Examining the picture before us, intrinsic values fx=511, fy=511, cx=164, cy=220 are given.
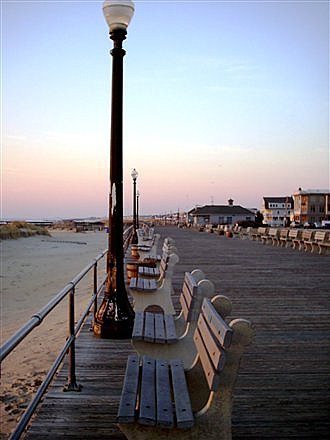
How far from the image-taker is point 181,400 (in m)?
2.75

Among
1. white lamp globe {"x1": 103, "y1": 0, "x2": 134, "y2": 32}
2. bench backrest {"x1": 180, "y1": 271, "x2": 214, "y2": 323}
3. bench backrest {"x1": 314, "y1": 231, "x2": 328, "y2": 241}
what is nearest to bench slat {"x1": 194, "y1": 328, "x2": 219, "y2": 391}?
bench backrest {"x1": 180, "y1": 271, "x2": 214, "y2": 323}

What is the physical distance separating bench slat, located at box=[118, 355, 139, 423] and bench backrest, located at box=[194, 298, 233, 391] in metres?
0.42

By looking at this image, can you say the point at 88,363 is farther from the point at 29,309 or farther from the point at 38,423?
the point at 29,309

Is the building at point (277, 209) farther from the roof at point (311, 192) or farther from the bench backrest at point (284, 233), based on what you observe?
the bench backrest at point (284, 233)

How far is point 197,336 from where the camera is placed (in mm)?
3576

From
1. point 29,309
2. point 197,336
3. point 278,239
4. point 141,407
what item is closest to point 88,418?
point 197,336

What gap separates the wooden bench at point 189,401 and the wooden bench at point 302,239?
20034mm

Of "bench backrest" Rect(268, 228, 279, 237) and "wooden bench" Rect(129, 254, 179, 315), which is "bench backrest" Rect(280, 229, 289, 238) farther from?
"wooden bench" Rect(129, 254, 179, 315)

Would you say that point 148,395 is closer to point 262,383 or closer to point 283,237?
point 262,383

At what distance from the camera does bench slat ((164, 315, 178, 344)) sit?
4.01m

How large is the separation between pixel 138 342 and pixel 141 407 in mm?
1440

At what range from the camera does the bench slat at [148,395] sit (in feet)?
8.21

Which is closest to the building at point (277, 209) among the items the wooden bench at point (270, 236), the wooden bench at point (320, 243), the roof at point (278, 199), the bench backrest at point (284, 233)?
the roof at point (278, 199)

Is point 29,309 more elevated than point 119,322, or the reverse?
point 119,322
